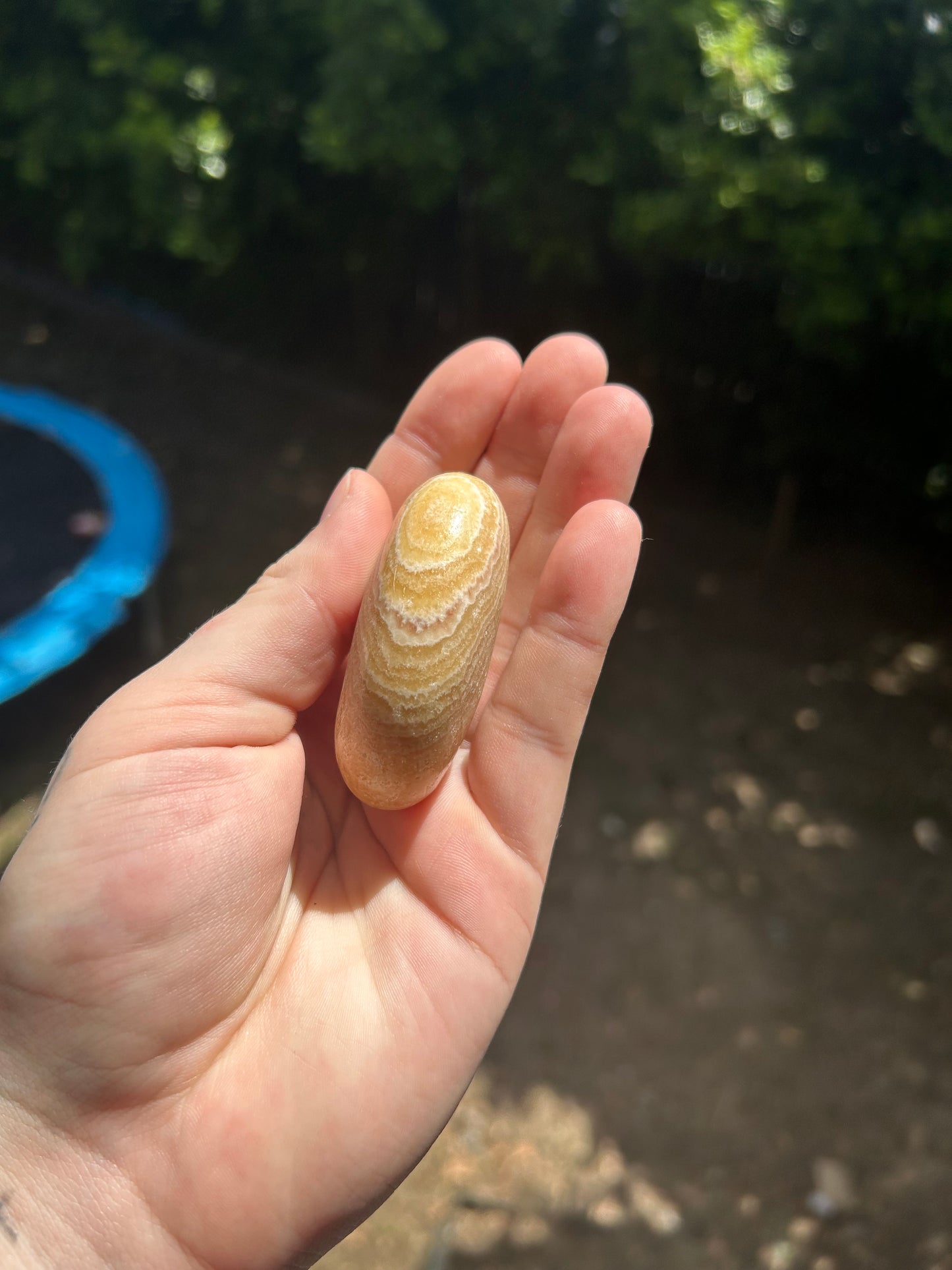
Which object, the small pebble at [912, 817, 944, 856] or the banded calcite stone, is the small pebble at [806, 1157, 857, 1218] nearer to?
the small pebble at [912, 817, 944, 856]

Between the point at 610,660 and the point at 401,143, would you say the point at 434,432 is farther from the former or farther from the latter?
the point at 401,143

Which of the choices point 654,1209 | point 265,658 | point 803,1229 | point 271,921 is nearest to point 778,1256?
point 803,1229

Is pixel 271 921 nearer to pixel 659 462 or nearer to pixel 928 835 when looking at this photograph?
pixel 928 835

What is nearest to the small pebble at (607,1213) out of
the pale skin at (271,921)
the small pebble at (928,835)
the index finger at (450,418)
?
the pale skin at (271,921)

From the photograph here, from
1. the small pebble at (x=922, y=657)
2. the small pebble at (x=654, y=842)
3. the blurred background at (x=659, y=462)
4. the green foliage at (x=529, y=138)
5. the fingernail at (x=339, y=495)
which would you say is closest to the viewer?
the fingernail at (x=339, y=495)

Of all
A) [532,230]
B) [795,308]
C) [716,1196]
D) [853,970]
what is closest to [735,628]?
[795,308]

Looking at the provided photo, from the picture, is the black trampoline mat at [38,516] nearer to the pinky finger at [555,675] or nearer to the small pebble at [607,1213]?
the pinky finger at [555,675]
